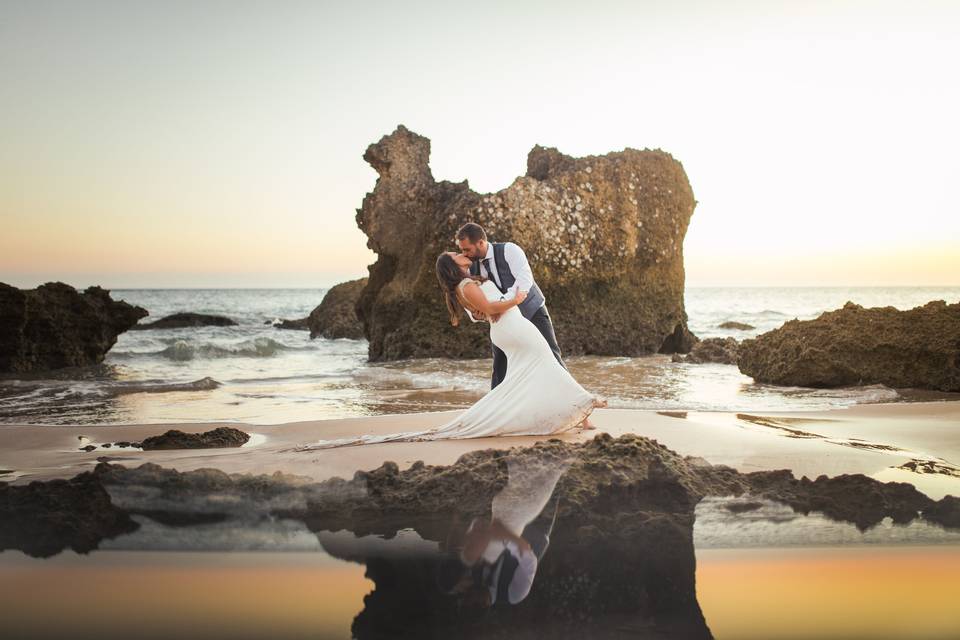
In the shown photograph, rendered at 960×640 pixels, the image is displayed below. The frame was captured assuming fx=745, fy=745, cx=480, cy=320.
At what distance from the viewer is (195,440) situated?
19.8 ft

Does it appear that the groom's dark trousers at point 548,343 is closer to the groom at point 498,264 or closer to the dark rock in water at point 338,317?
the groom at point 498,264

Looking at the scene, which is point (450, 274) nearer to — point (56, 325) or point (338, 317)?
point (56, 325)

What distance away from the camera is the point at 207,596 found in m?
2.88

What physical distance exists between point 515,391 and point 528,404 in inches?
6.4

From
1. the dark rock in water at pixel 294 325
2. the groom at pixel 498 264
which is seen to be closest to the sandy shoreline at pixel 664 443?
the groom at pixel 498 264

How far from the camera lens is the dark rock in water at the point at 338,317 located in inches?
858

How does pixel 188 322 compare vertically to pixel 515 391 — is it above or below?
below

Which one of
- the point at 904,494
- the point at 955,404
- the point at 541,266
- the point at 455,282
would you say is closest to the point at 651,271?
the point at 541,266

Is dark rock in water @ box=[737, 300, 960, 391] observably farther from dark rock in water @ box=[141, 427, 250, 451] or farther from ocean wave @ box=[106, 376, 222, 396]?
ocean wave @ box=[106, 376, 222, 396]

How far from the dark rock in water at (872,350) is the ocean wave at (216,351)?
1070 cm

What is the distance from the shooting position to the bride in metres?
5.79

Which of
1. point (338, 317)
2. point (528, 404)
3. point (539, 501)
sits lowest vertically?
point (539, 501)

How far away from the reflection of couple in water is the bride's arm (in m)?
1.94

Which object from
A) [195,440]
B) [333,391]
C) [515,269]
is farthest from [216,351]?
[515,269]
